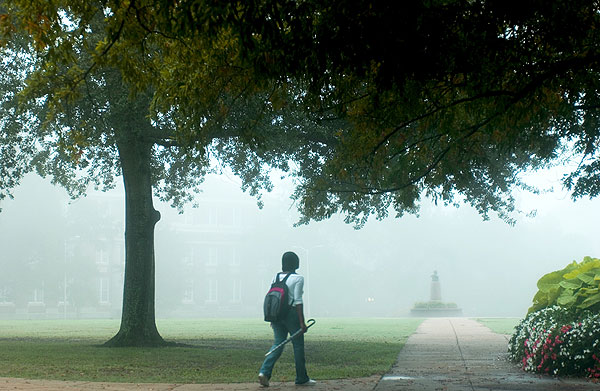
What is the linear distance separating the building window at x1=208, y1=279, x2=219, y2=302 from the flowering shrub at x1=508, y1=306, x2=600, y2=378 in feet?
261

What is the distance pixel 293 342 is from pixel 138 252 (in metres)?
9.90

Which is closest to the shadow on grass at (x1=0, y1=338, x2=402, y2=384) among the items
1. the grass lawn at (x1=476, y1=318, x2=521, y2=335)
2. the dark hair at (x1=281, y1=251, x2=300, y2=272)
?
the dark hair at (x1=281, y1=251, x2=300, y2=272)

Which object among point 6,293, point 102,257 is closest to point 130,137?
point 6,293

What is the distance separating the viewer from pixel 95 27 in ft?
52.3

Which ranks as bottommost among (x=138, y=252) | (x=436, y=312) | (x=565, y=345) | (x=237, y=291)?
(x=436, y=312)

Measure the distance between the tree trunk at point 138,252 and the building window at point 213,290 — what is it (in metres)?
71.5

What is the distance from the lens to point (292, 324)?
9523mm

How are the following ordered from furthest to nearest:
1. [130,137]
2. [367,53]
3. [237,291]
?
1. [237,291]
2. [130,137]
3. [367,53]

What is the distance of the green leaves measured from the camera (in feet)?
37.5

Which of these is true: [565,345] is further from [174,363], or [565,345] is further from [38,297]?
[38,297]

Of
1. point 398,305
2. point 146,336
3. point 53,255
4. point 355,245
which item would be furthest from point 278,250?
point 146,336

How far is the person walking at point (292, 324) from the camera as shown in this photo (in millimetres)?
9398

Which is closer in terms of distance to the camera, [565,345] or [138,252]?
[565,345]

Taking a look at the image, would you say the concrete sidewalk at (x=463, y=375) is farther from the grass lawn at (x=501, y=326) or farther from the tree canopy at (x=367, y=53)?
the grass lawn at (x=501, y=326)
